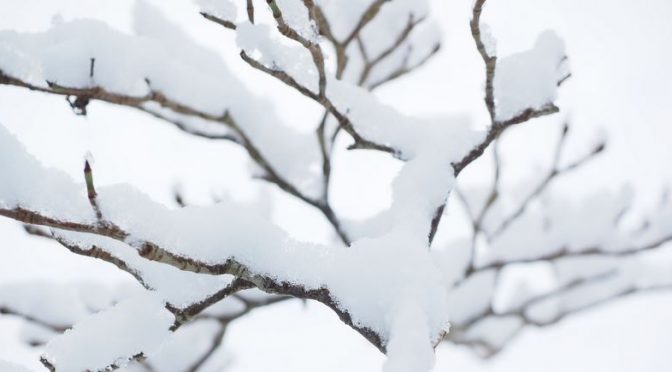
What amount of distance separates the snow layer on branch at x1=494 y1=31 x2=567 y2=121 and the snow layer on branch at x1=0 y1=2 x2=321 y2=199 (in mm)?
892

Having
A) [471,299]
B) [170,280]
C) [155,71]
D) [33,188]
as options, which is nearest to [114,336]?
[170,280]

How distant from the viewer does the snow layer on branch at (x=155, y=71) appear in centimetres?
140

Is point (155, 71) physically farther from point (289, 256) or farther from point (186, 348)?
point (186, 348)

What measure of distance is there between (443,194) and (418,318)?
1.91ft

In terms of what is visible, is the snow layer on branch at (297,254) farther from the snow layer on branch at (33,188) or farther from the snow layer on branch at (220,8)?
the snow layer on branch at (220,8)

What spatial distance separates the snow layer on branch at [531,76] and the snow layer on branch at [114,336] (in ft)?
3.27

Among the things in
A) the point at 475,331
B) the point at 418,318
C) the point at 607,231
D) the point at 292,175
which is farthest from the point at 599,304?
the point at 418,318

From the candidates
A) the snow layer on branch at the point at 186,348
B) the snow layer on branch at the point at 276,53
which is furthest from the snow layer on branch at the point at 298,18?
the snow layer on branch at the point at 186,348

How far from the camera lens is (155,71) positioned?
175 centimetres

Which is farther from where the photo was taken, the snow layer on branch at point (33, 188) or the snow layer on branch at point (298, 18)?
the snow layer on branch at point (298, 18)

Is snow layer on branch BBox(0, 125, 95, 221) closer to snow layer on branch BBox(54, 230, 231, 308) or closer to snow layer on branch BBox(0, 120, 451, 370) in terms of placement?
snow layer on branch BBox(0, 120, 451, 370)

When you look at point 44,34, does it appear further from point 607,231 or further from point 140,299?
point 607,231

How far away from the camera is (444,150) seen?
1.59 m

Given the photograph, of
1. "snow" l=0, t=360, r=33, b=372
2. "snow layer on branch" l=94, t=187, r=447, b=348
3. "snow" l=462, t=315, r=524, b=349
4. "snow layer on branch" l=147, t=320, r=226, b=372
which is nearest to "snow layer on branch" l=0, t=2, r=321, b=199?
"snow layer on branch" l=94, t=187, r=447, b=348
